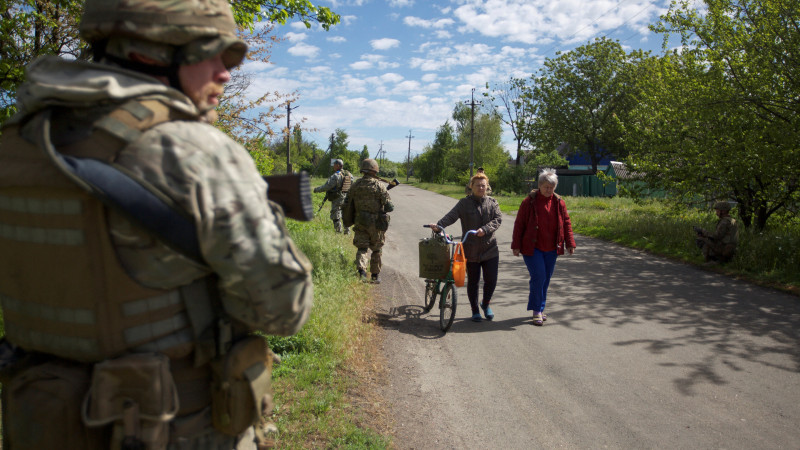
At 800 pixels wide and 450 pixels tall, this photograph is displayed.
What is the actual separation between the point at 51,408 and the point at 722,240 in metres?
11.4

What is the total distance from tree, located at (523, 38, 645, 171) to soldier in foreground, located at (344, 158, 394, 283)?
38121 millimetres

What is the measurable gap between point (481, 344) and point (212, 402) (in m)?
4.84

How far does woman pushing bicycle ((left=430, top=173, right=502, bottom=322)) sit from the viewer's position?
7008mm

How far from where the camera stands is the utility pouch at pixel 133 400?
140 cm

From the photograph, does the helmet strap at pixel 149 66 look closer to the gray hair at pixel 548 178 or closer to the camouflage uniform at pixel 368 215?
the gray hair at pixel 548 178

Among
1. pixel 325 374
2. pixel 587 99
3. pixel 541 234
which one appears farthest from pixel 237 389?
pixel 587 99

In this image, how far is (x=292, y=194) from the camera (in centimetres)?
168

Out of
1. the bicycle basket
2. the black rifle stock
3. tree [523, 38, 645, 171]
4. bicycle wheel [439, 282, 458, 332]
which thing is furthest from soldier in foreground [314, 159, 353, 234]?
tree [523, 38, 645, 171]

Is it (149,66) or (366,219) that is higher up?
(149,66)

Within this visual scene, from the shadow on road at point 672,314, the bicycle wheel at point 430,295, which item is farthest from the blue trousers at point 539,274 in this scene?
Answer: the bicycle wheel at point 430,295

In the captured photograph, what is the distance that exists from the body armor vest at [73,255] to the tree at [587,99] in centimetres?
4518

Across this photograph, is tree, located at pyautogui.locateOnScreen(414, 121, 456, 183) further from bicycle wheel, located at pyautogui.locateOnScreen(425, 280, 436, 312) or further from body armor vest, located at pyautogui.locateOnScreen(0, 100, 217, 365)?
body armor vest, located at pyautogui.locateOnScreen(0, 100, 217, 365)

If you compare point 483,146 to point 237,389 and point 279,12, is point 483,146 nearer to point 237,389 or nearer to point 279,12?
point 279,12

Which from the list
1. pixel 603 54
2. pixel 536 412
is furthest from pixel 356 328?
pixel 603 54
